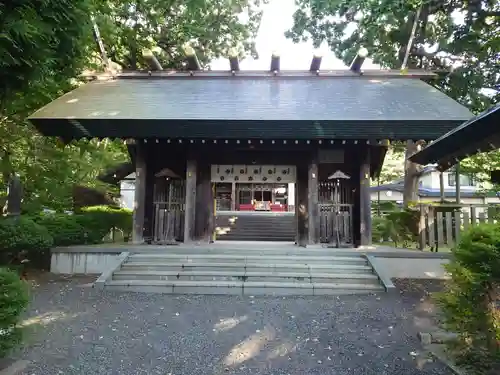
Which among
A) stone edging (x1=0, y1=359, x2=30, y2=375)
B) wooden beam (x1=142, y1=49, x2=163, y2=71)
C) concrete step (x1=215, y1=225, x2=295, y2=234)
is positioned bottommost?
stone edging (x1=0, y1=359, x2=30, y2=375)

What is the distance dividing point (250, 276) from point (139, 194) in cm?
450

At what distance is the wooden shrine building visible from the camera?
8.99 m

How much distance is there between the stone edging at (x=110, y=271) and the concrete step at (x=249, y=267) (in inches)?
5.8

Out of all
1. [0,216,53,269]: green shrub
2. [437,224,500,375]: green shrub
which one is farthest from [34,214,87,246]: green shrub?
[437,224,500,375]: green shrub

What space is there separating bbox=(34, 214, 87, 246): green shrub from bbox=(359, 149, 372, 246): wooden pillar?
7.60 metres

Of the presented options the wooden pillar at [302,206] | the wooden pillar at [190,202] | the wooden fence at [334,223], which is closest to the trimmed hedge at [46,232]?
the wooden pillar at [190,202]

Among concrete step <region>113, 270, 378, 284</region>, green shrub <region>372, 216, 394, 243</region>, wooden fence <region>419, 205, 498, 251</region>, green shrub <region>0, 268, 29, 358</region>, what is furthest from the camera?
green shrub <region>372, 216, 394, 243</region>

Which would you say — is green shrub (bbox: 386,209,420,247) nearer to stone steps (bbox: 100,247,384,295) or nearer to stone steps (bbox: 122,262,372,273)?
stone steps (bbox: 100,247,384,295)

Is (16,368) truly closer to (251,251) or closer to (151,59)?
(251,251)

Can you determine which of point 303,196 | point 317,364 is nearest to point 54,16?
point 317,364

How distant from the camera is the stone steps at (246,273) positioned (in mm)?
6902

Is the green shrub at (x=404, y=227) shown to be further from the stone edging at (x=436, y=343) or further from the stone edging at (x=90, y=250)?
the stone edging at (x=90, y=250)

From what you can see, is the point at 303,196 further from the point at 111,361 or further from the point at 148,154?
the point at 111,361

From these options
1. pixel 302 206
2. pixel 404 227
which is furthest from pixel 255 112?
pixel 404 227
